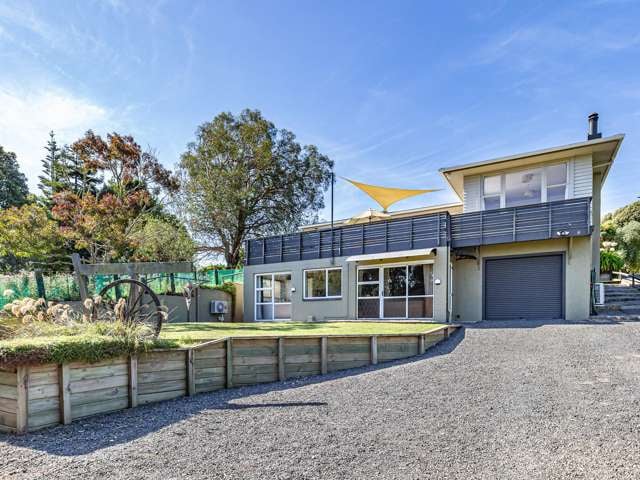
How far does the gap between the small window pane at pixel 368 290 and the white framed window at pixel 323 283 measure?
942mm

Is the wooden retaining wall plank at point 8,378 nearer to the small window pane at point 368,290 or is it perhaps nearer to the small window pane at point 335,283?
the small window pane at point 368,290

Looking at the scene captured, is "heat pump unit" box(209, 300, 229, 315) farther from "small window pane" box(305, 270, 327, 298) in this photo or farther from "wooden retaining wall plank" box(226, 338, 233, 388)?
"wooden retaining wall plank" box(226, 338, 233, 388)

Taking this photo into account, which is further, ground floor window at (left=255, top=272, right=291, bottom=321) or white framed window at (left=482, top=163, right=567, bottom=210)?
ground floor window at (left=255, top=272, right=291, bottom=321)

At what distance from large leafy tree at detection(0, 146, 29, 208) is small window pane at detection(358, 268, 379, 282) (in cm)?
3382

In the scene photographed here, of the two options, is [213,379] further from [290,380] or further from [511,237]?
[511,237]

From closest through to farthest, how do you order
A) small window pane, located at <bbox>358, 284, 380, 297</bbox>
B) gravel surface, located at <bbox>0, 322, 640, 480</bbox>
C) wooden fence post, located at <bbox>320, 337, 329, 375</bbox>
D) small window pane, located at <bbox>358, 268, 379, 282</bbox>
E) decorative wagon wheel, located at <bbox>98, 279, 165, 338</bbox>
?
gravel surface, located at <bbox>0, 322, 640, 480</bbox> → decorative wagon wheel, located at <bbox>98, 279, 165, 338</bbox> → wooden fence post, located at <bbox>320, 337, 329, 375</bbox> → small window pane, located at <bbox>358, 284, 380, 297</bbox> → small window pane, located at <bbox>358, 268, 379, 282</bbox>

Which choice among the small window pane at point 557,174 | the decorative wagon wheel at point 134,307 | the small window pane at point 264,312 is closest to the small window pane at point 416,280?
the small window pane at point 557,174

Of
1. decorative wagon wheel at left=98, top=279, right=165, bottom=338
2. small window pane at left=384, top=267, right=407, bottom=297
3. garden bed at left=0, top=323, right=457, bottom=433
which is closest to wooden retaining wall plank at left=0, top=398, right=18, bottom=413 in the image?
garden bed at left=0, top=323, right=457, bottom=433

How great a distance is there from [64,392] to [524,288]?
13.4 m

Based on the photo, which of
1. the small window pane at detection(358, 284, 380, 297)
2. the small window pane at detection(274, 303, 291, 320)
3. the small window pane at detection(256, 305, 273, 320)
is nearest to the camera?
the small window pane at detection(358, 284, 380, 297)

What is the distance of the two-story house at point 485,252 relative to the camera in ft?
41.1

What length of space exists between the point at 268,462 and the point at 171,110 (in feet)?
51.9

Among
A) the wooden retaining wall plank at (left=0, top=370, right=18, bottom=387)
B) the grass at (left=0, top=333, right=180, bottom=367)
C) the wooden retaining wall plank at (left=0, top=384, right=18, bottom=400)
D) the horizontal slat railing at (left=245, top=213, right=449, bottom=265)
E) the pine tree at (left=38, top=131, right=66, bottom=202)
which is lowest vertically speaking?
the wooden retaining wall plank at (left=0, top=384, right=18, bottom=400)

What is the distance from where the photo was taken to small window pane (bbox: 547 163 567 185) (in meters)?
13.6
